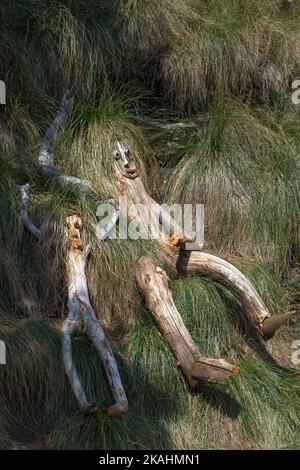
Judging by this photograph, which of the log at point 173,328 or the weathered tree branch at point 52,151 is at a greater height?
the weathered tree branch at point 52,151

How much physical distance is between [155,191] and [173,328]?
1491 millimetres

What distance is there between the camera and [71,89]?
7070mm

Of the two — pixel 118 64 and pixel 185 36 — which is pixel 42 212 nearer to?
pixel 118 64

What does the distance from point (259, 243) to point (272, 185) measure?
450 millimetres

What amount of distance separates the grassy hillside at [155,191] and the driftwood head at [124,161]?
0.08 m

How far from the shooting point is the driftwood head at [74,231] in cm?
612

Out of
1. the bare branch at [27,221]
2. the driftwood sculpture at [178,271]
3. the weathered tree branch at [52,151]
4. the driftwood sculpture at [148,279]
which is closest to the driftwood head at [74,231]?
the driftwood sculpture at [148,279]

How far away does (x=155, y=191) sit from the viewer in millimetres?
7051

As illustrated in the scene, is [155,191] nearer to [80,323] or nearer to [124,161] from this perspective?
[124,161]

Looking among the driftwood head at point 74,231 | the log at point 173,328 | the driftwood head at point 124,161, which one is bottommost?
the log at point 173,328

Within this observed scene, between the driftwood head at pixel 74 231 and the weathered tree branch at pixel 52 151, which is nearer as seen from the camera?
the driftwood head at pixel 74 231

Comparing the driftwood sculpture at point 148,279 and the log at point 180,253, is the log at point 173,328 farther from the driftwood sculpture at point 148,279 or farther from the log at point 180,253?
the log at point 180,253

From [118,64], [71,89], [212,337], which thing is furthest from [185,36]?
[212,337]
